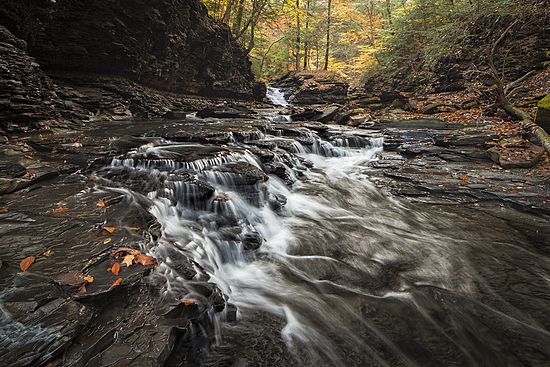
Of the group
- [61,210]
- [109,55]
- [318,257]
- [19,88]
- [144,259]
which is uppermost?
[109,55]

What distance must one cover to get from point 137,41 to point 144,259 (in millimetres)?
12694

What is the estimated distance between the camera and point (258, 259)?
4324 mm

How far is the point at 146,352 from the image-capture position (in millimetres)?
1903

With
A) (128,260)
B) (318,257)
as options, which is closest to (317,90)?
(318,257)

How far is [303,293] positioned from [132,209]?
103 inches

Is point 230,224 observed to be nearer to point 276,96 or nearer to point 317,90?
point 317,90

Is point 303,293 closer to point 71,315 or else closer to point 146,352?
point 146,352

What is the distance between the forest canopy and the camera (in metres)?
12.0

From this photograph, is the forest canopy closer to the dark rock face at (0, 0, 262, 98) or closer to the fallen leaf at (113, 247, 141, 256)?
the dark rock face at (0, 0, 262, 98)

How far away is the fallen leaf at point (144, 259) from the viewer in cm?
275

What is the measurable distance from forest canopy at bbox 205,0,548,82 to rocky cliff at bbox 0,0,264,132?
364 cm

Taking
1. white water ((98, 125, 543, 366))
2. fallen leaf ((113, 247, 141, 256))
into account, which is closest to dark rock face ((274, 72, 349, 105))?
white water ((98, 125, 543, 366))

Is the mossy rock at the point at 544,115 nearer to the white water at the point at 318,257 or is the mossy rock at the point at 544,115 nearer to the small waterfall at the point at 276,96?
the white water at the point at 318,257

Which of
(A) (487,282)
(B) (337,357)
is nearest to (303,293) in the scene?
(B) (337,357)
